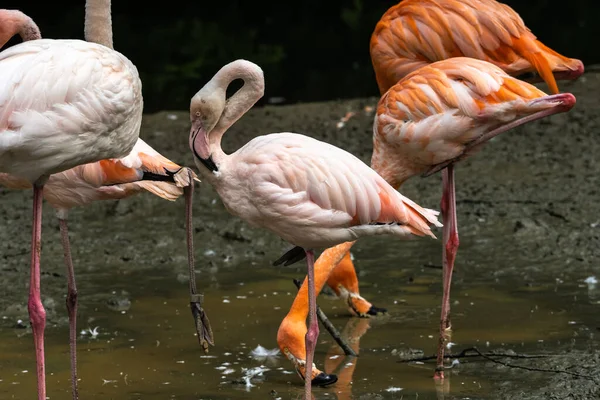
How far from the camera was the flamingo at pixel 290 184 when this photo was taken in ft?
14.3

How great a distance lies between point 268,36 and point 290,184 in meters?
10.7

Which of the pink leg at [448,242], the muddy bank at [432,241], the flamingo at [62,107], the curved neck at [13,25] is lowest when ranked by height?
the muddy bank at [432,241]

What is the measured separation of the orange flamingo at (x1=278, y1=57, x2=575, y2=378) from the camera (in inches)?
193

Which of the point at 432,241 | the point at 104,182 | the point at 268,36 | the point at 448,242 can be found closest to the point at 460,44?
the point at 448,242

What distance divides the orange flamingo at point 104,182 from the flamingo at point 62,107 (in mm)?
552

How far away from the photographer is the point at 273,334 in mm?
5449

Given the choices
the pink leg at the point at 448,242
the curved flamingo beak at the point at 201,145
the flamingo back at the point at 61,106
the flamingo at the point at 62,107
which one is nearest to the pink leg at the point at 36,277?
the flamingo at the point at 62,107

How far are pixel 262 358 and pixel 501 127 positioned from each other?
1556 millimetres

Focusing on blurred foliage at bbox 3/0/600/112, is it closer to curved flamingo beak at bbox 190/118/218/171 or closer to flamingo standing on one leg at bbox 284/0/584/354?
flamingo standing on one leg at bbox 284/0/584/354

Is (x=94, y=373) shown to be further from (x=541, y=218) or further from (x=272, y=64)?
(x=272, y=64)

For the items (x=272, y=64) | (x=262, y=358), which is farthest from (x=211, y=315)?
(x=272, y=64)

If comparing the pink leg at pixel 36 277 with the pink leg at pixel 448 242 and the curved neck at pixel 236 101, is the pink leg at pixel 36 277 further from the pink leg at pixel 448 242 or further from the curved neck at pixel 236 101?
the pink leg at pixel 448 242

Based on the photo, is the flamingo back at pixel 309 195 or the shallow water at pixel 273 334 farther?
the shallow water at pixel 273 334

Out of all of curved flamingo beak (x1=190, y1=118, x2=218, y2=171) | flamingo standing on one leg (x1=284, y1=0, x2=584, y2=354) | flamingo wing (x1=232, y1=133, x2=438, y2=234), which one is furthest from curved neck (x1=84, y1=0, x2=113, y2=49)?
flamingo standing on one leg (x1=284, y1=0, x2=584, y2=354)
